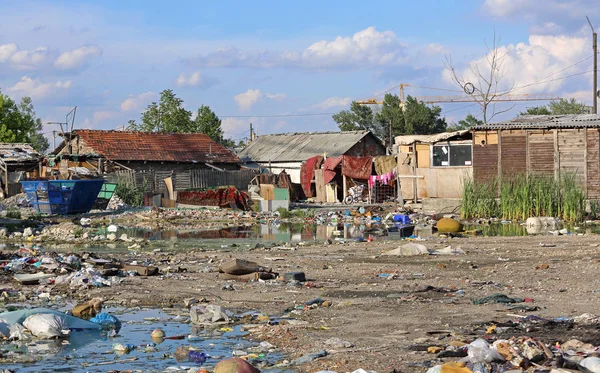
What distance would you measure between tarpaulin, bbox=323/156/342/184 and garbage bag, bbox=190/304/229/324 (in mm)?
27341

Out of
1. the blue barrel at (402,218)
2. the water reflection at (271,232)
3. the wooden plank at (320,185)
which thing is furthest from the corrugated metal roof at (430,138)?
the wooden plank at (320,185)

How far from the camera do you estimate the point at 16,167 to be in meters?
39.3

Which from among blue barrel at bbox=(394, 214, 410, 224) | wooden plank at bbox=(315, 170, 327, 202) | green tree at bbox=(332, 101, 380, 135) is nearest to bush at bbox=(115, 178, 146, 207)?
wooden plank at bbox=(315, 170, 327, 202)

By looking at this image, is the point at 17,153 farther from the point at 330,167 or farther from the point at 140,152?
the point at 330,167

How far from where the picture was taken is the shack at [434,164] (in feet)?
89.4

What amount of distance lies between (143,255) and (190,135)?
27500 mm

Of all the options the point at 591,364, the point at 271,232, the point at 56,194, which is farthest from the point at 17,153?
the point at 591,364

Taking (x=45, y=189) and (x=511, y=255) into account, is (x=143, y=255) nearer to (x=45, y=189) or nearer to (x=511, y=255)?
(x=511, y=255)

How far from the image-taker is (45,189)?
26.7 meters

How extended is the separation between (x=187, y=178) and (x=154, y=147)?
5.52 meters

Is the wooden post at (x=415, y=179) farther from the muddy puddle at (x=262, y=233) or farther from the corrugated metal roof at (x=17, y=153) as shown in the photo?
the corrugated metal roof at (x=17, y=153)

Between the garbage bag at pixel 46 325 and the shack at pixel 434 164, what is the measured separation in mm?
19740

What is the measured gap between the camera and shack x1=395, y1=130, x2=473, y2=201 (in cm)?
2724

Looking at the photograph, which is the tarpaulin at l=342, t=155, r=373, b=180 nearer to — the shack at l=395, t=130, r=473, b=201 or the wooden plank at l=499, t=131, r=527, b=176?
the shack at l=395, t=130, r=473, b=201
